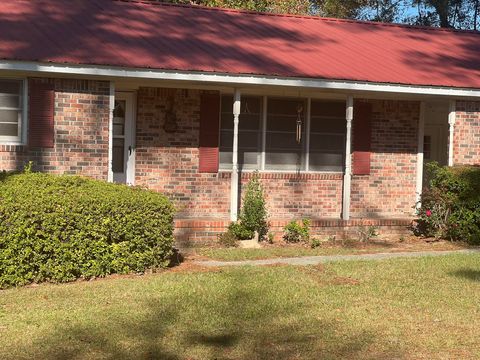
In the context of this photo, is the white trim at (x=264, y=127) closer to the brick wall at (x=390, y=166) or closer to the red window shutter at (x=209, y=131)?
the red window shutter at (x=209, y=131)

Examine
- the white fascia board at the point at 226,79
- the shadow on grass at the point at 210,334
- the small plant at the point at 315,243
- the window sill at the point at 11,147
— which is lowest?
the shadow on grass at the point at 210,334

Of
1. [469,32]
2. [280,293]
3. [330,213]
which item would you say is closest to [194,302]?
[280,293]

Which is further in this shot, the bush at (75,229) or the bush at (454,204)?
the bush at (454,204)

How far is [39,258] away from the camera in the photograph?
8789 millimetres

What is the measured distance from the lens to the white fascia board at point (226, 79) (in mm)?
11367

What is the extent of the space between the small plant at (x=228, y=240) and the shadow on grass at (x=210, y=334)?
14.3 feet

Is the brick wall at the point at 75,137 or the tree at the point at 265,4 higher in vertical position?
the tree at the point at 265,4

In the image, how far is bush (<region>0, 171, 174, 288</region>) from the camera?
8.66 metres

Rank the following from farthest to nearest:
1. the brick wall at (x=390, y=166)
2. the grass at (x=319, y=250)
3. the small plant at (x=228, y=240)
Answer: the brick wall at (x=390, y=166) < the small plant at (x=228, y=240) < the grass at (x=319, y=250)

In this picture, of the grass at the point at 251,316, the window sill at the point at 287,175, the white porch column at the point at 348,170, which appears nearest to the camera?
the grass at the point at 251,316

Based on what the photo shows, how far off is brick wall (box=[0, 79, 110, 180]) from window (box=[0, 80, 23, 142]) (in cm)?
29

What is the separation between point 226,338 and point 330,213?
882 cm

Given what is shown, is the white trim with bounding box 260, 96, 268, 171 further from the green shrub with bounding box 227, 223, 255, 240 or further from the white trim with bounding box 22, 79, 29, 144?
the white trim with bounding box 22, 79, 29, 144

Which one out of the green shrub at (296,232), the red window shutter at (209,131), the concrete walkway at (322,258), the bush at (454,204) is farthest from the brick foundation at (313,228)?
the concrete walkway at (322,258)
